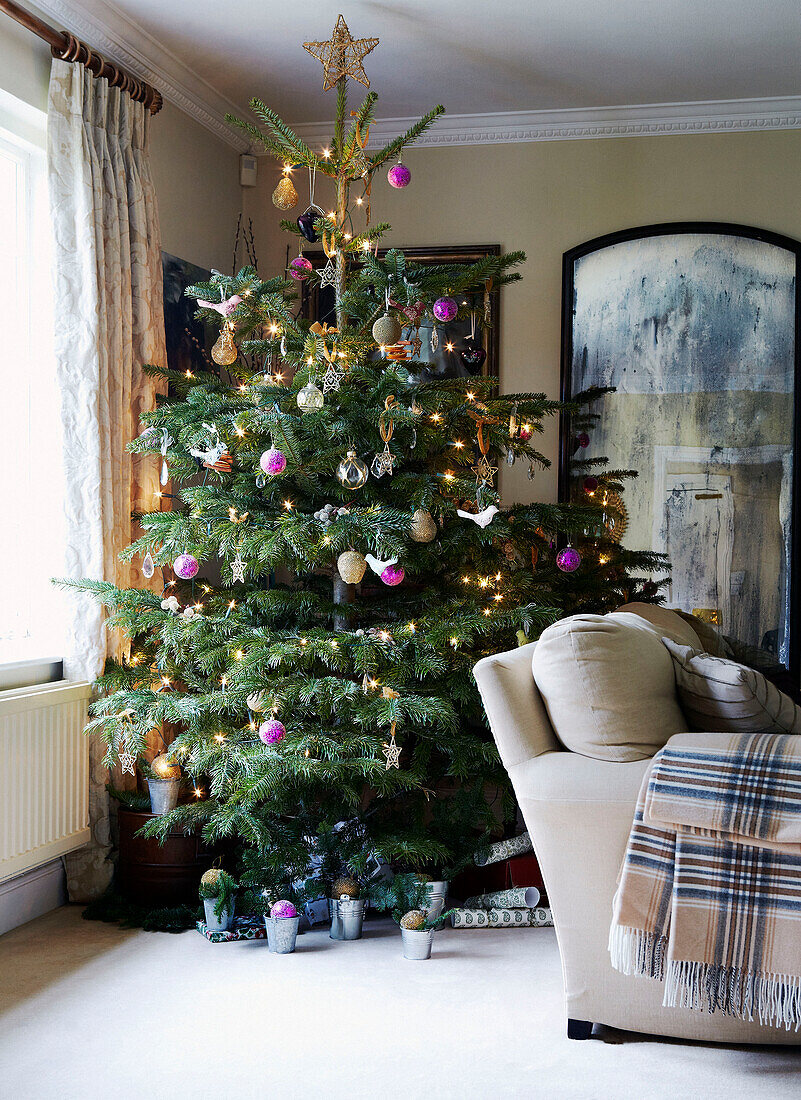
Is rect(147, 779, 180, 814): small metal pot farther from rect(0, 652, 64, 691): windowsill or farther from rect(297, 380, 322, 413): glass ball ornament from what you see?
rect(297, 380, 322, 413): glass ball ornament

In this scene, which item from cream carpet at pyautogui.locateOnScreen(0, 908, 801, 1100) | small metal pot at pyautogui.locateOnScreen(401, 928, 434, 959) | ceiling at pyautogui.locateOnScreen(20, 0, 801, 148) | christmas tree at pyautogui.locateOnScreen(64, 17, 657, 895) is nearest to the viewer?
cream carpet at pyautogui.locateOnScreen(0, 908, 801, 1100)

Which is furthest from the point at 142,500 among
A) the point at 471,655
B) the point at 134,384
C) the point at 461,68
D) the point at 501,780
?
the point at 461,68

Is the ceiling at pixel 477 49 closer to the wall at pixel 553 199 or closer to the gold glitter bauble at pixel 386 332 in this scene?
the wall at pixel 553 199

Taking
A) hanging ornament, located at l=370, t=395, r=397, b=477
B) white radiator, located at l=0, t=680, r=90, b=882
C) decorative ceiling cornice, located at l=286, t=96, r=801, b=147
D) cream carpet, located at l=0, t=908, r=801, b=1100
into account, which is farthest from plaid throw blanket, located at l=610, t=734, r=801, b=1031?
decorative ceiling cornice, located at l=286, t=96, r=801, b=147

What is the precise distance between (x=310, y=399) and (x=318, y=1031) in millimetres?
1625

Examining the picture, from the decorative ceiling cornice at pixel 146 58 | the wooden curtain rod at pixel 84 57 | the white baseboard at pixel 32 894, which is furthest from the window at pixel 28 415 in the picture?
the white baseboard at pixel 32 894

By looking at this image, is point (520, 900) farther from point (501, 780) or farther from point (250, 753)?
point (250, 753)

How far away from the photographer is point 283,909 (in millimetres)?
2693

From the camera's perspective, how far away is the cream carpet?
6.38ft

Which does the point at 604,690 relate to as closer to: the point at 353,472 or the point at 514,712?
the point at 514,712

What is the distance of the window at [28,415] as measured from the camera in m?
3.00

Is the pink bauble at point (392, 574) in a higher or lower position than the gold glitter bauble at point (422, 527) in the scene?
lower

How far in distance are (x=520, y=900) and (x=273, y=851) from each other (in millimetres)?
772

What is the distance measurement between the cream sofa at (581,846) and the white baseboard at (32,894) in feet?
5.40
